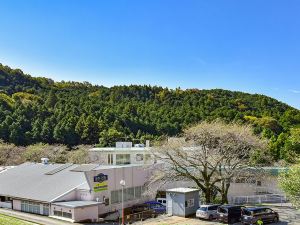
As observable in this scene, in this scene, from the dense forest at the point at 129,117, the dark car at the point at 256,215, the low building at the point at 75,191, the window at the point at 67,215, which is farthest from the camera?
the dense forest at the point at 129,117

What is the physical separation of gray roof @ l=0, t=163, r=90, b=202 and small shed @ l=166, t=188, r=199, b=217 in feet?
26.1

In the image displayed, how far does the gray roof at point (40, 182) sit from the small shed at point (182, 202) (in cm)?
795

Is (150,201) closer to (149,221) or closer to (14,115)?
(149,221)

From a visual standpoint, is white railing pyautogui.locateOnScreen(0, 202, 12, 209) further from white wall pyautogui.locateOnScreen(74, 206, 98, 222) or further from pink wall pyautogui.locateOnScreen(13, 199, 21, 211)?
white wall pyautogui.locateOnScreen(74, 206, 98, 222)

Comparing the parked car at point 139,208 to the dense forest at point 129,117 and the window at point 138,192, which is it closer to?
the window at point 138,192

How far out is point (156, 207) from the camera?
116ft

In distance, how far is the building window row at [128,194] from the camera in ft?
115

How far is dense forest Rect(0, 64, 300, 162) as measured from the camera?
72.4 meters

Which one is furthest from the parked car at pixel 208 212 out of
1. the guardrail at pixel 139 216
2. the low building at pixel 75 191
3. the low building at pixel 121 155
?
the low building at pixel 121 155

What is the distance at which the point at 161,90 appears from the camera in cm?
11675

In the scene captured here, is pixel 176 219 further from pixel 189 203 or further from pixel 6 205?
pixel 6 205

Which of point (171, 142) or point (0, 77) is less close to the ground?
point (0, 77)

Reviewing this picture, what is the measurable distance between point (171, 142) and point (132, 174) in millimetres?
5899

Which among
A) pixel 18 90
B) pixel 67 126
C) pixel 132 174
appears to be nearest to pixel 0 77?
pixel 18 90
